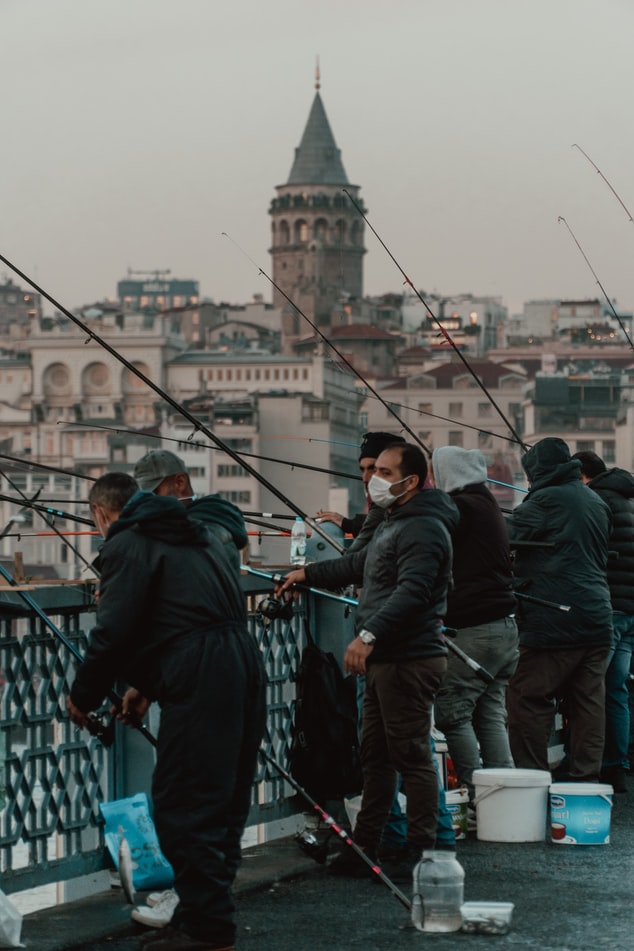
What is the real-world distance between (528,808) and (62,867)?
5.91 ft

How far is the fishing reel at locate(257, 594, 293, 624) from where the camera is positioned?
576cm

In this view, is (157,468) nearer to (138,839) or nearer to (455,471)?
(138,839)

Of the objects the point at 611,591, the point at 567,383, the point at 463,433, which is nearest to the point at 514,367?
the point at 463,433

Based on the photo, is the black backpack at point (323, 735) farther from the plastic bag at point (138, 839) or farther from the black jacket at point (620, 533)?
the black jacket at point (620, 533)

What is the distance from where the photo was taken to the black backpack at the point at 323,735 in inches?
235

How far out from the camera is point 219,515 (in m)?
4.71

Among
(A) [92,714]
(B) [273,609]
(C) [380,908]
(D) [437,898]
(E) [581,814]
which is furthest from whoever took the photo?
(E) [581,814]

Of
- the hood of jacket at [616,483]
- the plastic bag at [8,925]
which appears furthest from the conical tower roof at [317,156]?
the plastic bag at [8,925]

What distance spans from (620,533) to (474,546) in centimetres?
135

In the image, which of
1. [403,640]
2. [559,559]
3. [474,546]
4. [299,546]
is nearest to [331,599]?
[299,546]

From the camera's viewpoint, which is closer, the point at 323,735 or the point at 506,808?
the point at 323,735

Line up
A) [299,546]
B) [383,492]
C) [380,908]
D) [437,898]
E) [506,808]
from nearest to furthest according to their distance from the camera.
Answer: [437,898]
[380,908]
[383,492]
[506,808]
[299,546]

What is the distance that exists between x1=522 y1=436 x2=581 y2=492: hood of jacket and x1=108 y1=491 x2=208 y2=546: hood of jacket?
2.54 meters

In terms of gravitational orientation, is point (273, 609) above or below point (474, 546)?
below
